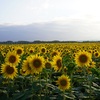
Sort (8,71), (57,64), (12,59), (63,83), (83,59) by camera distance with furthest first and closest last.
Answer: (12,59)
(83,59)
(57,64)
(8,71)
(63,83)

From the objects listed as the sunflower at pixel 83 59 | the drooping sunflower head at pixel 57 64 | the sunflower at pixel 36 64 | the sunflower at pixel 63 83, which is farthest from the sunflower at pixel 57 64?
the sunflower at pixel 63 83

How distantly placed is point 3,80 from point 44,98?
5.17 ft

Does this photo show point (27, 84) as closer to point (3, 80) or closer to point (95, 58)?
point (3, 80)

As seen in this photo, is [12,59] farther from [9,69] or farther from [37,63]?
[37,63]

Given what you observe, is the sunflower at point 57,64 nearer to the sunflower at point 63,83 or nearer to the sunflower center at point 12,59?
the sunflower center at point 12,59

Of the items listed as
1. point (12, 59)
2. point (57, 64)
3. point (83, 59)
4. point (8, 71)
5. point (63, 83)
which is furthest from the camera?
point (12, 59)

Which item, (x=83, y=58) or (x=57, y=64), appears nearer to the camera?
(x=57, y=64)

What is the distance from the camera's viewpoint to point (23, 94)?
5.75m

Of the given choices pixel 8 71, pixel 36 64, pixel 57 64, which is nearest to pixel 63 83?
pixel 36 64

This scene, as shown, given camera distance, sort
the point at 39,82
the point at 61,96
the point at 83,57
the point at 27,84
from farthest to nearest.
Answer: the point at 27,84 < the point at 83,57 < the point at 39,82 < the point at 61,96

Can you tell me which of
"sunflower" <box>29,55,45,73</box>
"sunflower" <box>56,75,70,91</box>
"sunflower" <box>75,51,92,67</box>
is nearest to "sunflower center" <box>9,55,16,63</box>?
"sunflower" <box>29,55,45,73</box>

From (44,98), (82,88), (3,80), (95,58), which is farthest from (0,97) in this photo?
(95,58)

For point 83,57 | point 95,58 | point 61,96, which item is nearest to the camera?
point 61,96

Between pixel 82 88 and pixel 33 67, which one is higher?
pixel 33 67
